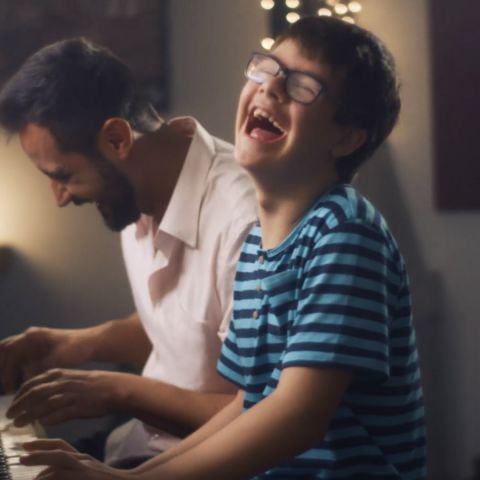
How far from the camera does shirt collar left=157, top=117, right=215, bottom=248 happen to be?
3.13 feet

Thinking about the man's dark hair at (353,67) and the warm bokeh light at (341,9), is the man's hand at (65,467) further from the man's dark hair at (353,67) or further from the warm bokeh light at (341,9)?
the warm bokeh light at (341,9)

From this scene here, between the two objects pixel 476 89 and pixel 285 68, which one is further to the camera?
pixel 476 89

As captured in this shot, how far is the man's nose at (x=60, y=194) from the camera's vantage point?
0.97 metres

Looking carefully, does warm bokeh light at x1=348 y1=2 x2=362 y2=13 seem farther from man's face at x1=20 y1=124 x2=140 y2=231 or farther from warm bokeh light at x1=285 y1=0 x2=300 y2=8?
man's face at x1=20 y1=124 x2=140 y2=231

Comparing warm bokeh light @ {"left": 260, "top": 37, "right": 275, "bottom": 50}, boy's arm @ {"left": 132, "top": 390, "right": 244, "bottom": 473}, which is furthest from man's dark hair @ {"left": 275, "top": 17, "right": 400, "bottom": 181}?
boy's arm @ {"left": 132, "top": 390, "right": 244, "bottom": 473}

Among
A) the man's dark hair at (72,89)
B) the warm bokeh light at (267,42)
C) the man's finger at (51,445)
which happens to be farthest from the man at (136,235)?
the man's finger at (51,445)

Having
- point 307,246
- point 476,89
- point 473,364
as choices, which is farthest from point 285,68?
point 473,364

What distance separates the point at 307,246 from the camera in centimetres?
70

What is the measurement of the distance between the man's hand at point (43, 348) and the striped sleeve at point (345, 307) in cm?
37

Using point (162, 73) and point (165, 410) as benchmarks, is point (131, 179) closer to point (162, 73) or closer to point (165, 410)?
point (162, 73)

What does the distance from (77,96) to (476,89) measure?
1.35ft

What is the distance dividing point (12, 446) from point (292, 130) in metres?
0.39

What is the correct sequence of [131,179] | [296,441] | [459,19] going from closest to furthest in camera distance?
[296,441] < [459,19] < [131,179]

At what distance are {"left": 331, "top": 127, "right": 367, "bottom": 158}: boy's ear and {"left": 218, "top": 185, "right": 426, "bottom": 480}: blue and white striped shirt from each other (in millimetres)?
37
